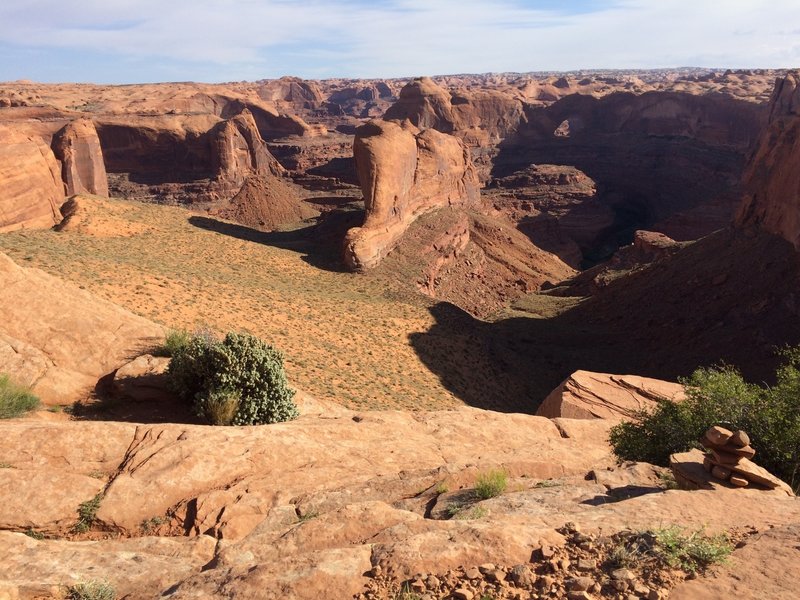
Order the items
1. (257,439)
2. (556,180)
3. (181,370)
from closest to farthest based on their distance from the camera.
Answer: (257,439), (181,370), (556,180)

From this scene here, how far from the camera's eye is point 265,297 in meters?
28.1

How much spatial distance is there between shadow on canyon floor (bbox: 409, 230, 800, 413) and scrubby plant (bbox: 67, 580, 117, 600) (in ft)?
68.9

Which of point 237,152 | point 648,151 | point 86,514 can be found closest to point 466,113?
point 648,151

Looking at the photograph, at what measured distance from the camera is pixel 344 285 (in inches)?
1388

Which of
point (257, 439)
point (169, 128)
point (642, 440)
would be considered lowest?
point (642, 440)

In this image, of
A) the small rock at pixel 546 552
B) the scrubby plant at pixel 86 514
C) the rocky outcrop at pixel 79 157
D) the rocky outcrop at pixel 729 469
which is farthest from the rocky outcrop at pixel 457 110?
the small rock at pixel 546 552

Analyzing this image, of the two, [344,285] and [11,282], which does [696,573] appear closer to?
[11,282]

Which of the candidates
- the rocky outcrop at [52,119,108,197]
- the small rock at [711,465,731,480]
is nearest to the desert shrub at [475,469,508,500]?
the small rock at [711,465,731,480]

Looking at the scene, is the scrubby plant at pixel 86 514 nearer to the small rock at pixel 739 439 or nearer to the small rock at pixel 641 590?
the small rock at pixel 641 590

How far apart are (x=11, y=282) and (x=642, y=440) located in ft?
51.1

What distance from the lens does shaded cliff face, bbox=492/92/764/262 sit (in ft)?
237

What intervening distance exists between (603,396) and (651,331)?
15.1 m

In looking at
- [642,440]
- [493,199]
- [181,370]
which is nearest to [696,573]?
[642,440]

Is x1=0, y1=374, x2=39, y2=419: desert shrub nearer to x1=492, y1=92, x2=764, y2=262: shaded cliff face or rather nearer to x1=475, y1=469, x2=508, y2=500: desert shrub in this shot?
x1=475, y1=469, x2=508, y2=500: desert shrub
